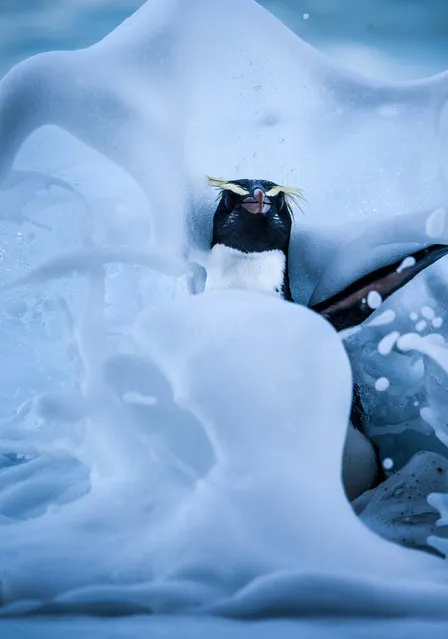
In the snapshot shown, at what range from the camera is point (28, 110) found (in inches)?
37.2

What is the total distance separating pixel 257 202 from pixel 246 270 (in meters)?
0.10

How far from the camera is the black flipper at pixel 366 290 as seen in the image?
0.93 meters

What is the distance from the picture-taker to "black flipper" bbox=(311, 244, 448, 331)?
36.8 inches

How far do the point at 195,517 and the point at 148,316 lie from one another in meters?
0.19

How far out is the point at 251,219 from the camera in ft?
3.20

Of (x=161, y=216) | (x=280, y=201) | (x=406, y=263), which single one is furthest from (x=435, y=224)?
(x=161, y=216)

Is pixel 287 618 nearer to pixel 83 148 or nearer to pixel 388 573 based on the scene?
pixel 388 573

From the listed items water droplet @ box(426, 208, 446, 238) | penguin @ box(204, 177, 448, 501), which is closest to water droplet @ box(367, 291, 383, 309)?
penguin @ box(204, 177, 448, 501)

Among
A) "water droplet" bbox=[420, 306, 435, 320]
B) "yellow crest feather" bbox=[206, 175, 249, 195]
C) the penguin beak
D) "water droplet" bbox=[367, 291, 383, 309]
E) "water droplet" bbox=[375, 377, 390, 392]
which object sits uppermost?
"yellow crest feather" bbox=[206, 175, 249, 195]

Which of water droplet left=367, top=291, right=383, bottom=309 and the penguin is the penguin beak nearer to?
the penguin

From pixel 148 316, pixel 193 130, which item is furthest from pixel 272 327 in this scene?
pixel 193 130

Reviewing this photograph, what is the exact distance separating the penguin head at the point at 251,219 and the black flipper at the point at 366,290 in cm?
11

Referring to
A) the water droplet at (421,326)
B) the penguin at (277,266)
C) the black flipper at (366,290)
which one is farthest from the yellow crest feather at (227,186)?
the water droplet at (421,326)

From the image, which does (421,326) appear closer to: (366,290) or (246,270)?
(366,290)
